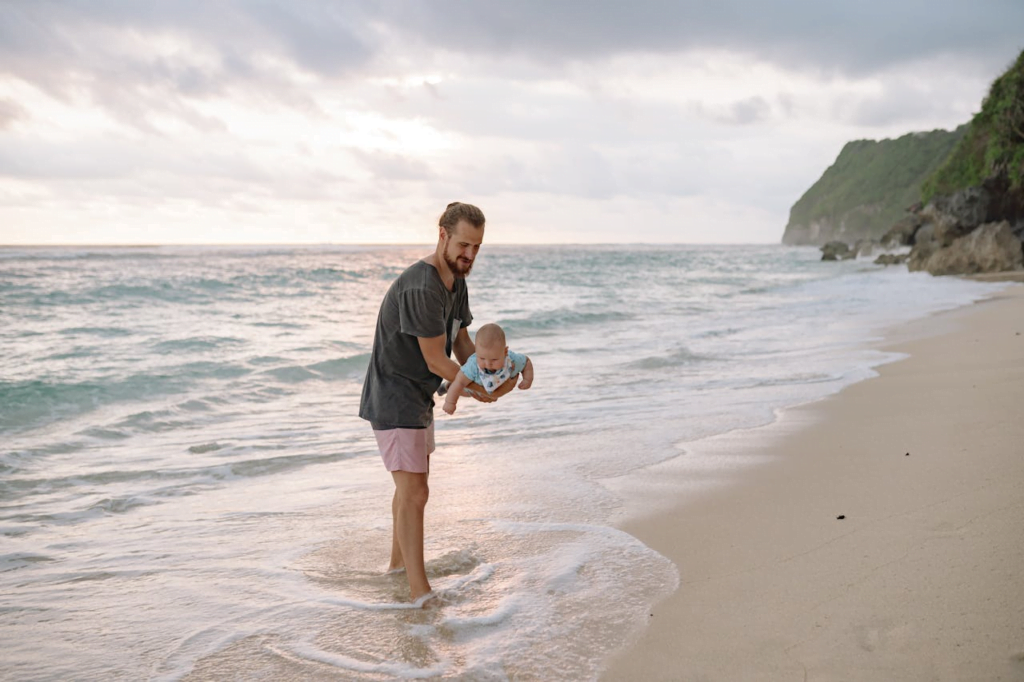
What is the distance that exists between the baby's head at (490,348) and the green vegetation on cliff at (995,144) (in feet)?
102

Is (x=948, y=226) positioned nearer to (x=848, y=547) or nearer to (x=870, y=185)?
(x=848, y=547)

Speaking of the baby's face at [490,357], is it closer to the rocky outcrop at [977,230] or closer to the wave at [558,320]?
the wave at [558,320]

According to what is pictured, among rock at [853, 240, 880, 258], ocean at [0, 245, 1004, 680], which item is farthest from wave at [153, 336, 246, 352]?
rock at [853, 240, 880, 258]

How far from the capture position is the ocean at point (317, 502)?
3293 mm

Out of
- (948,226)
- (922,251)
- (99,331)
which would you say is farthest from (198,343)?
(922,251)

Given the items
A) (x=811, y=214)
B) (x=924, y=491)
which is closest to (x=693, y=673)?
(x=924, y=491)

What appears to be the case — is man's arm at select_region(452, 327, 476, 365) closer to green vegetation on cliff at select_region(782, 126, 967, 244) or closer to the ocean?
the ocean

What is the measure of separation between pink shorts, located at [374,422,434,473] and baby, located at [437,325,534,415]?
0.77 ft

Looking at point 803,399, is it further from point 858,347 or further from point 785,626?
point 785,626

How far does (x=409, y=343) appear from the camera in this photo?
3711 millimetres

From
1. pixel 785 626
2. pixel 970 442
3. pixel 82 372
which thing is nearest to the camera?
pixel 785 626

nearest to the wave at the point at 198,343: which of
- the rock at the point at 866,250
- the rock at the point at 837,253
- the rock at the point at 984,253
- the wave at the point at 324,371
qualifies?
the wave at the point at 324,371

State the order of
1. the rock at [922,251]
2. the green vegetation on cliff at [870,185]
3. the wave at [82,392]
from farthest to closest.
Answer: the green vegetation on cliff at [870,185]
the rock at [922,251]
the wave at [82,392]

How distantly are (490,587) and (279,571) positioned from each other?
1.26 m
